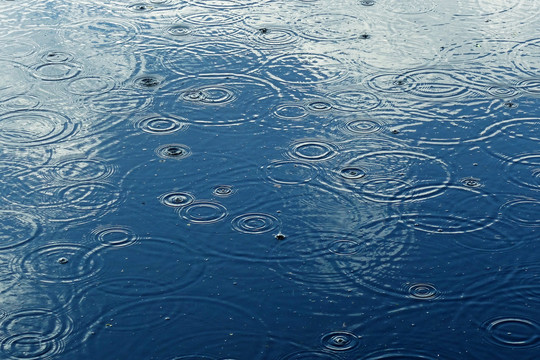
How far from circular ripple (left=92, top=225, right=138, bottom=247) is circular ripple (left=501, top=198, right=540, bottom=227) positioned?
206 centimetres

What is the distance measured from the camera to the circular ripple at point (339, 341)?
393 cm

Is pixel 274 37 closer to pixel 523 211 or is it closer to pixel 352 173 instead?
pixel 352 173

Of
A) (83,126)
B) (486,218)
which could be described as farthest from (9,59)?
(486,218)

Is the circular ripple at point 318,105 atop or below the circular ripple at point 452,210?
atop

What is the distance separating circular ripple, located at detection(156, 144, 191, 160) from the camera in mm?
5305

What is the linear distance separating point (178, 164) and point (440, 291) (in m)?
1.81

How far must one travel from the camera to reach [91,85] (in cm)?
607

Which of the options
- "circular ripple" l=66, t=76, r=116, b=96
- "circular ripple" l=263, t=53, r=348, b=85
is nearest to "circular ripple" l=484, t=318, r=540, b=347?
"circular ripple" l=263, t=53, r=348, b=85

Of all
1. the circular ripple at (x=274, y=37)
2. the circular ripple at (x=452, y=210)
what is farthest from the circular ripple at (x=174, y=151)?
the circular ripple at (x=274, y=37)

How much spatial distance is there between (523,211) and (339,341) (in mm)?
1522

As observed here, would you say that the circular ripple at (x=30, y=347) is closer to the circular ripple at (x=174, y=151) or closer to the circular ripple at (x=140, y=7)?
the circular ripple at (x=174, y=151)

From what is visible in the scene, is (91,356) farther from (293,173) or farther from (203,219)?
(293,173)

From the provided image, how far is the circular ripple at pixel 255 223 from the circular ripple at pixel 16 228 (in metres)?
1.08

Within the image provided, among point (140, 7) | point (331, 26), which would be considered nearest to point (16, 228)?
point (140, 7)
